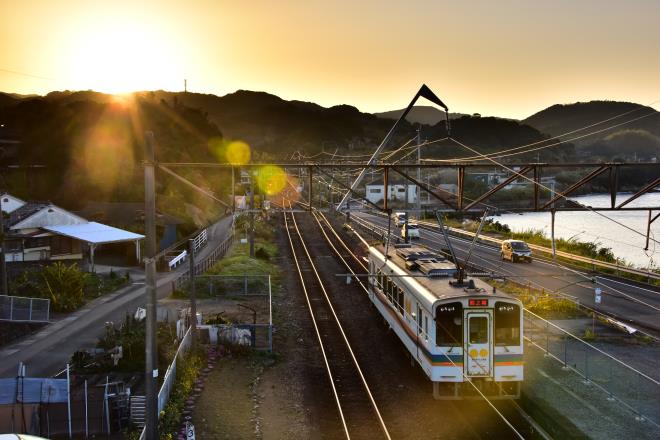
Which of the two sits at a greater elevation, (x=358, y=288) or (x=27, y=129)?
Answer: (x=27, y=129)

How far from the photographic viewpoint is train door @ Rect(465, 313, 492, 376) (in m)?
13.8

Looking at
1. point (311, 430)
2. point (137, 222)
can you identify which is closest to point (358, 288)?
point (311, 430)

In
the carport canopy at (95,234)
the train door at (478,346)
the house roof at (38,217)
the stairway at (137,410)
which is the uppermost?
the house roof at (38,217)

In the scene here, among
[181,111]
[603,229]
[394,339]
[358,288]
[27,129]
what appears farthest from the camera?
[181,111]

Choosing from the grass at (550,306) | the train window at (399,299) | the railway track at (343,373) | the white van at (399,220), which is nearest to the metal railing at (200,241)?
the railway track at (343,373)

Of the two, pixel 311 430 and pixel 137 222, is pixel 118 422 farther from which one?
pixel 137 222

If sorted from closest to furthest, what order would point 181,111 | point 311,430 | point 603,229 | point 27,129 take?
1. point 311,430
2. point 603,229
3. point 27,129
4. point 181,111

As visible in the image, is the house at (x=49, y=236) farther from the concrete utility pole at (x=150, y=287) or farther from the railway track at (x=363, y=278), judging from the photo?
the concrete utility pole at (x=150, y=287)

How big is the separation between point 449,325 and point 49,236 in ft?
98.7

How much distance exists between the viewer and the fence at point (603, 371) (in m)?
14.1

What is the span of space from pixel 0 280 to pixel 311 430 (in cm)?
1828

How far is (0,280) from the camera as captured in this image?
25.2 m

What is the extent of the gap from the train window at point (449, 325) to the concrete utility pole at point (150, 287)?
6.32 m

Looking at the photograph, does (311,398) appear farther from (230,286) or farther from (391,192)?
(391,192)
